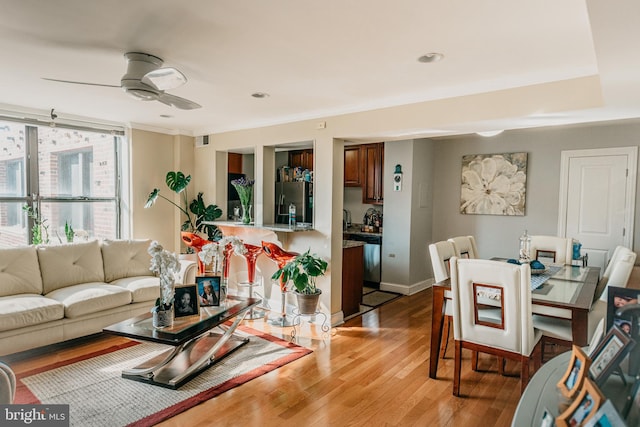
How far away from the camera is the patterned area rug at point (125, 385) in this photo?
2.46 metres

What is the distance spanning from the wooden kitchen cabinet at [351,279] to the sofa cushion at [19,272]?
3.11m

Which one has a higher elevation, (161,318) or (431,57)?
(431,57)

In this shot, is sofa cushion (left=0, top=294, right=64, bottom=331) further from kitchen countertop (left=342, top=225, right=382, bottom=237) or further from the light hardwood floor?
kitchen countertop (left=342, top=225, right=382, bottom=237)

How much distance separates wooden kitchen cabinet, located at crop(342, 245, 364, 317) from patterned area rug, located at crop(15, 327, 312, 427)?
1.14 m

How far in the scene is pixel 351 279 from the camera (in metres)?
4.63

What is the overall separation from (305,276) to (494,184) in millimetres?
3409

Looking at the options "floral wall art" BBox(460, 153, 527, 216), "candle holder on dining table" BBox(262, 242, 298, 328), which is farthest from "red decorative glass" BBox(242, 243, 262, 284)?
"floral wall art" BBox(460, 153, 527, 216)

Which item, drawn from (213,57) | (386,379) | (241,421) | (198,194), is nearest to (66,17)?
(213,57)

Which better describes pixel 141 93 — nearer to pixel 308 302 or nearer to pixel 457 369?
pixel 308 302

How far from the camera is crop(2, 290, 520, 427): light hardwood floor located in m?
2.45

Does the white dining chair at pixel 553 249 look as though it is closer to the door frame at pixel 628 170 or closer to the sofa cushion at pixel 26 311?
the door frame at pixel 628 170

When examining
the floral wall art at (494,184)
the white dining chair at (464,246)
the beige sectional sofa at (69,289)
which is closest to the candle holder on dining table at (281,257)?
the beige sectional sofa at (69,289)

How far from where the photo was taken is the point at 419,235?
581 cm

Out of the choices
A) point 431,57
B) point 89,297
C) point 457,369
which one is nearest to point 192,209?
point 89,297
